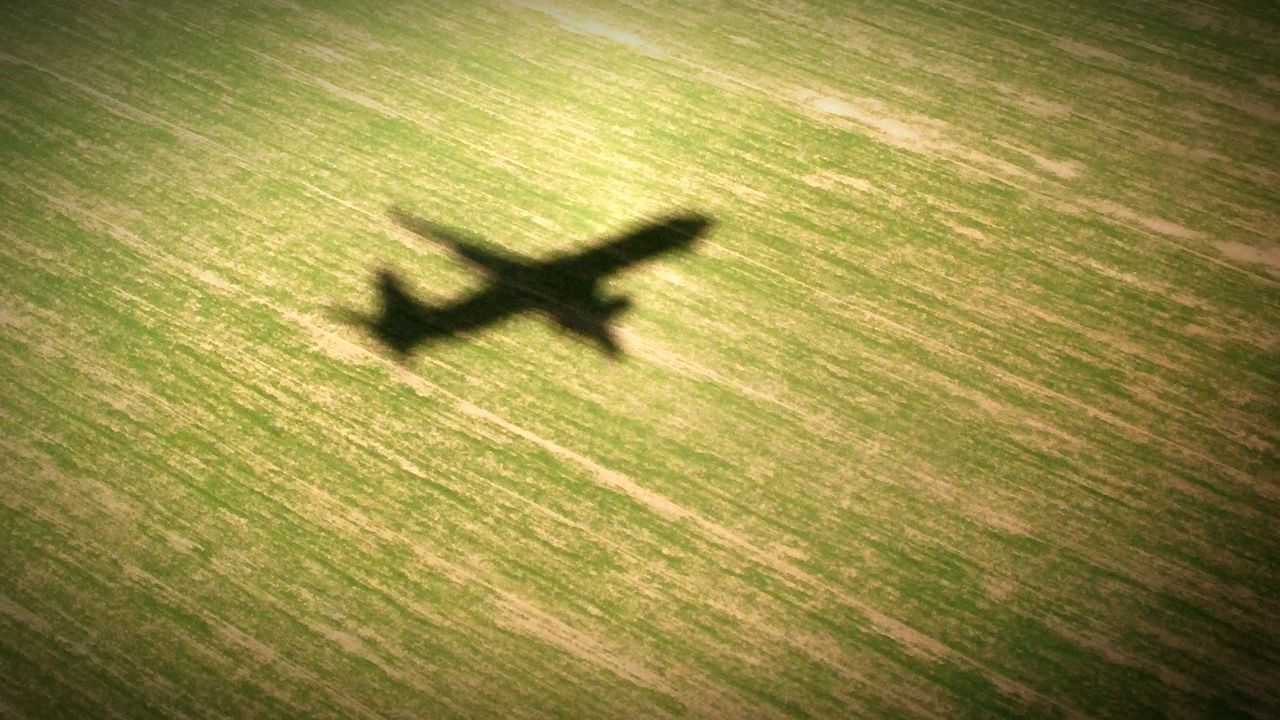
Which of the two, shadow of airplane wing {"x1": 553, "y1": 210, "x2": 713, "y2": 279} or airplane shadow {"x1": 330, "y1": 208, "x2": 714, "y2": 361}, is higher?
shadow of airplane wing {"x1": 553, "y1": 210, "x2": 713, "y2": 279}

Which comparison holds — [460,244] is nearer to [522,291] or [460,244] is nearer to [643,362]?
[522,291]

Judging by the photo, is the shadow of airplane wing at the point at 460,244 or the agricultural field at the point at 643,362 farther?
the shadow of airplane wing at the point at 460,244

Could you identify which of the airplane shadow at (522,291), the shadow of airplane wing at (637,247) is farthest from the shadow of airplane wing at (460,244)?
the shadow of airplane wing at (637,247)

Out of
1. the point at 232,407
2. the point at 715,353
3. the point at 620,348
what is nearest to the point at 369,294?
the point at 232,407

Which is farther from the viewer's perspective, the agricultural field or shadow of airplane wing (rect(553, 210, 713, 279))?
shadow of airplane wing (rect(553, 210, 713, 279))

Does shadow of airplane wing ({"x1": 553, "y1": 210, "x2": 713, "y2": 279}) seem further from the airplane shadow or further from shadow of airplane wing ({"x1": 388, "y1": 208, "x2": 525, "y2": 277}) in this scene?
shadow of airplane wing ({"x1": 388, "y1": 208, "x2": 525, "y2": 277})

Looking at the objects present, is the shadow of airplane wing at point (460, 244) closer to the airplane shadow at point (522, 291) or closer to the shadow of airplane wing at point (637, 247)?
the airplane shadow at point (522, 291)

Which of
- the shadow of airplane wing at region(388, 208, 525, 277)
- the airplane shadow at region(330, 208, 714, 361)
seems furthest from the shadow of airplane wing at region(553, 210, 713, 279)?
the shadow of airplane wing at region(388, 208, 525, 277)
